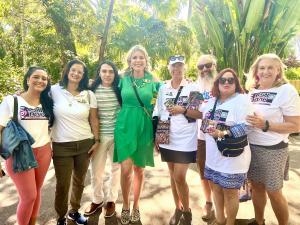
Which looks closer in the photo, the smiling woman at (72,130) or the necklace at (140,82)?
the smiling woman at (72,130)

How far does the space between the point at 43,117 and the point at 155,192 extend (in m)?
2.55

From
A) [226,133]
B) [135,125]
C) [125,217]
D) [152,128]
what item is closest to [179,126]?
[152,128]

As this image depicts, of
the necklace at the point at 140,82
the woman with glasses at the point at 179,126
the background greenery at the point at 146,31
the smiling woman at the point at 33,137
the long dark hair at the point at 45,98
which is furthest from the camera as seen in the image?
the background greenery at the point at 146,31

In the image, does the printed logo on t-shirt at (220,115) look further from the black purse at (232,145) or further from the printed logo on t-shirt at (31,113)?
the printed logo on t-shirt at (31,113)

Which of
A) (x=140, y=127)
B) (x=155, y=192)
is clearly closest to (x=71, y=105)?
(x=140, y=127)

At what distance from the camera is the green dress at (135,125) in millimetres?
3746

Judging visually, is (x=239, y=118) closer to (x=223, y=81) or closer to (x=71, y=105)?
(x=223, y=81)

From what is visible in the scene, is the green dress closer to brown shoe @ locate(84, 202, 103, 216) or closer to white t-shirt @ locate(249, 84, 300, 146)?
brown shoe @ locate(84, 202, 103, 216)

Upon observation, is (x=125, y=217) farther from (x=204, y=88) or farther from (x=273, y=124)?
(x=273, y=124)

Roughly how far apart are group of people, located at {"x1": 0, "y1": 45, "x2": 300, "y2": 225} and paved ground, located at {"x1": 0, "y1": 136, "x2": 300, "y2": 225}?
9.1 inches

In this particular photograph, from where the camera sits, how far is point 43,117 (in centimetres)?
324

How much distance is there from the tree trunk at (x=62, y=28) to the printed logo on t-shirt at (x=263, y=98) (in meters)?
8.87

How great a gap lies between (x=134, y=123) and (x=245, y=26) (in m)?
6.54

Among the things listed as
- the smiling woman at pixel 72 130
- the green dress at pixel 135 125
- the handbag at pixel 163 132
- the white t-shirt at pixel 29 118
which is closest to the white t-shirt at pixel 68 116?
the smiling woman at pixel 72 130
